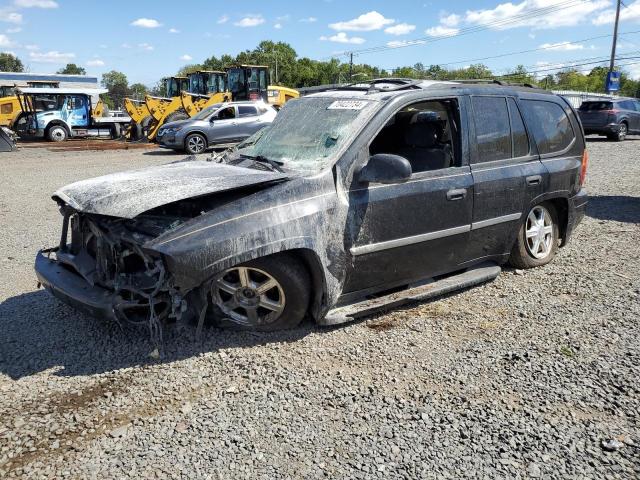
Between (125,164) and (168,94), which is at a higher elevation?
(168,94)

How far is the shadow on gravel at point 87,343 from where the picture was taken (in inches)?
133

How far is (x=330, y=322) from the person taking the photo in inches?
144

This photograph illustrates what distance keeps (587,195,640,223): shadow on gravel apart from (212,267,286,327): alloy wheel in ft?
18.7

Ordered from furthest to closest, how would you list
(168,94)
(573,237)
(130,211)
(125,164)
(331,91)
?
(168,94)
(125,164)
(573,237)
(331,91)
(130,211)

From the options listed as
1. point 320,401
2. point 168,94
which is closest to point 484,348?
point 320,401

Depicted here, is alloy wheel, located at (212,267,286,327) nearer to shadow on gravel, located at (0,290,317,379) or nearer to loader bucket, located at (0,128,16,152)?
shadow on gravel, located at (0,290,317,379)

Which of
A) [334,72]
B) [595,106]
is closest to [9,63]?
[334,72]

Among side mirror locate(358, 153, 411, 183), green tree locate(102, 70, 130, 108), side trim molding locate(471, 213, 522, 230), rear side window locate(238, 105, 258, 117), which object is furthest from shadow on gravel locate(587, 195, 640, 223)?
green tree locate(102, 70, 130, 108)

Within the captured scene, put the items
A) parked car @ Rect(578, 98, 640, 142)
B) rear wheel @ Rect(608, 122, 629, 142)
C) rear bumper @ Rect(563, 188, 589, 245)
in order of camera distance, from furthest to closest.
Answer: rear wheel @ Rect(608, 122, 629, 142) < parked car @ Rect(578, 98, 640, 142) < rear bumper @ Rect(563, 188, 589, 245)

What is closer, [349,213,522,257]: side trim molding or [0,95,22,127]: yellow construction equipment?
[349,213,522,257]: side trim molding

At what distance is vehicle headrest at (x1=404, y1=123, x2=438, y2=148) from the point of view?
4.71 meters

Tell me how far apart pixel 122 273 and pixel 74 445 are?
1.17m

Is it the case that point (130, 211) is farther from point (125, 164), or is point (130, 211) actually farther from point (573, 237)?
point (125, 164)

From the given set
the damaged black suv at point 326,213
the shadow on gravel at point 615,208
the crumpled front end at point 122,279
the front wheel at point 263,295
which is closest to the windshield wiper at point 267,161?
the damaged black suv at point 326,213
